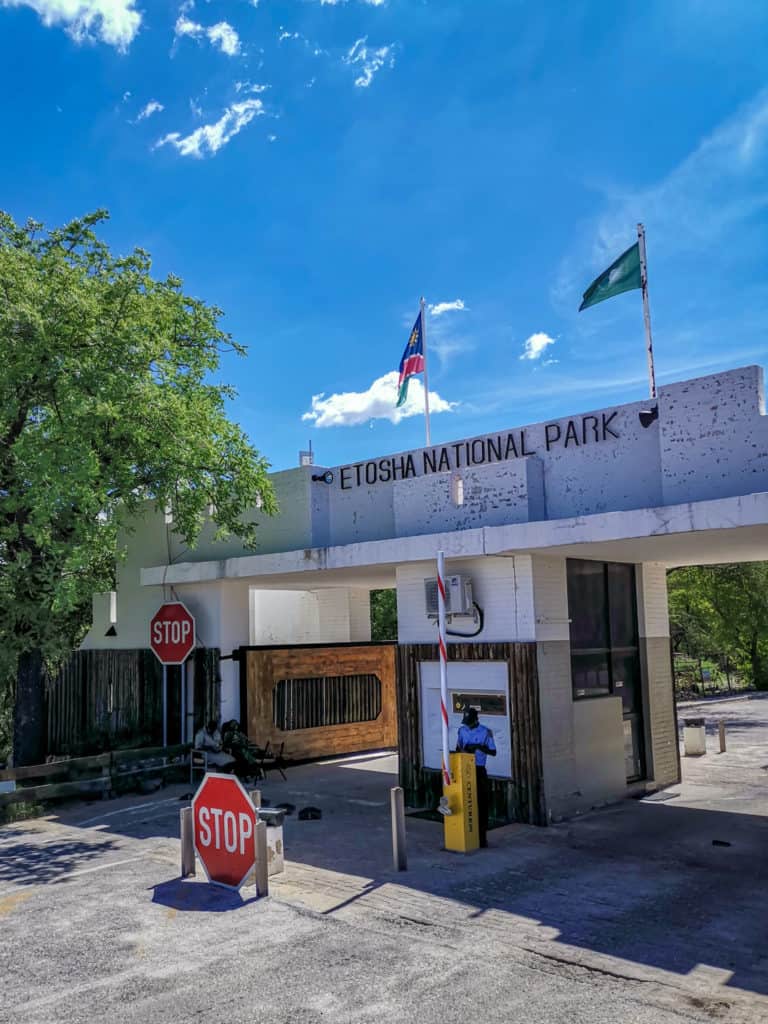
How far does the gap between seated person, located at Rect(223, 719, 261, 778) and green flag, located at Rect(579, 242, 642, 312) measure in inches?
395

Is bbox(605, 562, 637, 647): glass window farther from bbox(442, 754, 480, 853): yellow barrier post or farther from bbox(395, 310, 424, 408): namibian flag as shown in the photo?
bbox(395, 310, 424, 408): namibian flag

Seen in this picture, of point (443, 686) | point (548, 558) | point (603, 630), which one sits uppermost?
point (548, 558)

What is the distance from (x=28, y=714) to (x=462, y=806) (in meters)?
10.1

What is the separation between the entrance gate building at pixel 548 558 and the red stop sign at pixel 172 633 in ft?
1.40

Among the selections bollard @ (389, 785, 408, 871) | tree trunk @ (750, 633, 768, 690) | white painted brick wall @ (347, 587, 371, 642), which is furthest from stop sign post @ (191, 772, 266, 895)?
tree trunk @ (750, 633, 768, 690)

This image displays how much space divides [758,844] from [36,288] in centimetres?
1399

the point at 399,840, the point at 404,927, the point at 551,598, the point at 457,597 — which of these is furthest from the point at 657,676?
the point at 404,927

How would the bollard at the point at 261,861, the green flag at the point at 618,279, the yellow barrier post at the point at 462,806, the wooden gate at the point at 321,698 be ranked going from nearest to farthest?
the bollard at the point at 261,861 → the yellow barrier post at the point at 462,806 → the green flag at the point at 618,279 → the wooden gate at the point at 321,698

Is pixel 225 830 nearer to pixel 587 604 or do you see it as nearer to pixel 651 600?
pixel 587 604

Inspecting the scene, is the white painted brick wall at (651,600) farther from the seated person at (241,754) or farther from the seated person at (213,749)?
the seated person at (213,749)

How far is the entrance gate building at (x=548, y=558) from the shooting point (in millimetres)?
11492

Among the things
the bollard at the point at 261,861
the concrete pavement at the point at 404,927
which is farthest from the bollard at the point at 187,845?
the bollard at the point at 261,861

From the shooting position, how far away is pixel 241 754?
16.5 m

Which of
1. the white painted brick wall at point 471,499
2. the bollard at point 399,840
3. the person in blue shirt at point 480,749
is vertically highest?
the white painted brick wall at point 471,499
